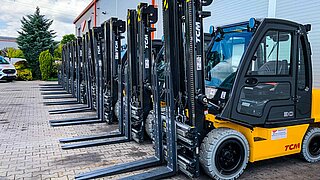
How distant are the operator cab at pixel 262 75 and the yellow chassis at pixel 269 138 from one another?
12 cm

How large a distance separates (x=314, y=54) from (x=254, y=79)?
4.11 meters

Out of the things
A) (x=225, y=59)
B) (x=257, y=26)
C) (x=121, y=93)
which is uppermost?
(x=257, y=26)

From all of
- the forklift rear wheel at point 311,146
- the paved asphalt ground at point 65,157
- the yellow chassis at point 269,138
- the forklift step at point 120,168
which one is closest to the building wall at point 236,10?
the forklift rear wheel at point 311,146

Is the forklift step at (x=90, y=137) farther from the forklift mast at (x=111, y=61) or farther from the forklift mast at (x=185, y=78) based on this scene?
the forklift mast at (x=185, y=78)

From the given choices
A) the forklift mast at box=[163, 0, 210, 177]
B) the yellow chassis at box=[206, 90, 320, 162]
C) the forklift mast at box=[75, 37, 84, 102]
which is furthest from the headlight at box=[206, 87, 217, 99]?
the forklift mast at box=[75, 37, 84, 102]

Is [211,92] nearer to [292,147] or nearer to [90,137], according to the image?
[292,147]

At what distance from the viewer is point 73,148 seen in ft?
18.6

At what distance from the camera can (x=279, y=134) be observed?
4.52 meters

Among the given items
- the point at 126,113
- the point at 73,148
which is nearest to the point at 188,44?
the point at 126,113

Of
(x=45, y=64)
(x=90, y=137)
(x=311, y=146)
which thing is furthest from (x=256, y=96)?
(x=45, y=64)

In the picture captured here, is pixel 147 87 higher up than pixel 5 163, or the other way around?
pixel 147 87

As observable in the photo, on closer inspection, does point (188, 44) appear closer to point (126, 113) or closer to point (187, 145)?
point (187, 145)

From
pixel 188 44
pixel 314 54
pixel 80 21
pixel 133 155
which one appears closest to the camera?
pixel 188 44

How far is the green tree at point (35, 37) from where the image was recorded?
26.8m
